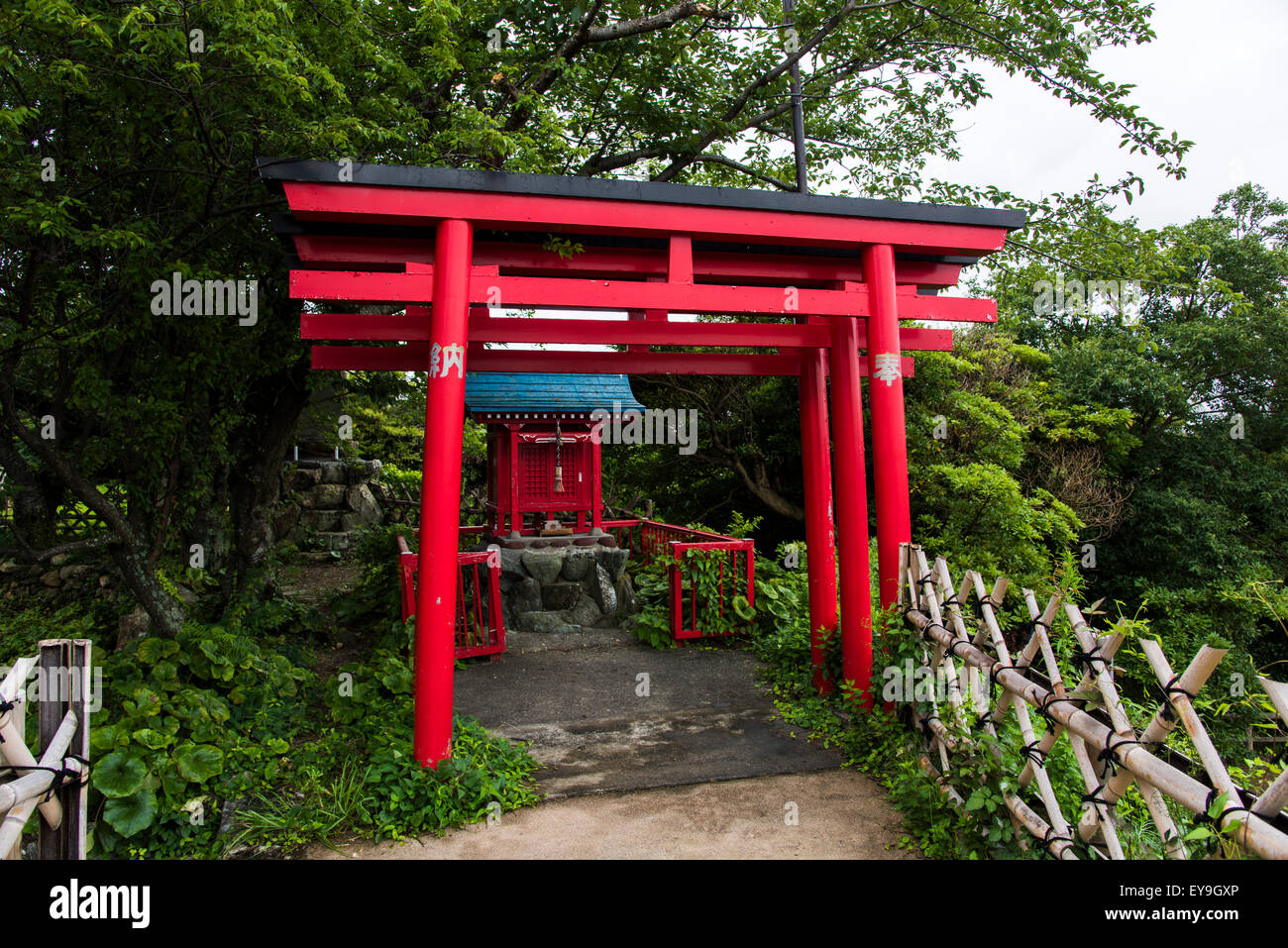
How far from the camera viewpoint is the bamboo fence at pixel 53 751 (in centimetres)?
236

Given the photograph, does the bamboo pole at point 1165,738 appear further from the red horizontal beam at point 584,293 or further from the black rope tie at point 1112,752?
the red horizontal beam at point 584,293

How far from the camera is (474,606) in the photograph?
808 centimetres

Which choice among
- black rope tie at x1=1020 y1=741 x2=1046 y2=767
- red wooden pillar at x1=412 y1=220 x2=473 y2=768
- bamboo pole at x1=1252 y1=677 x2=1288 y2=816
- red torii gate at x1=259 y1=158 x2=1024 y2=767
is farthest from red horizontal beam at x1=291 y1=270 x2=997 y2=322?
bamboo pole at x1=1252 y1=677 x2=1288 y2=816

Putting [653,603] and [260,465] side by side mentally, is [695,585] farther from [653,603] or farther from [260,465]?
[260,465]

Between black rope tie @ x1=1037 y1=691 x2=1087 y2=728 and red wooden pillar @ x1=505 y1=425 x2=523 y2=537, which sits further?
red wooden pillar @ x1=505 y1=425 x2=523 y2=537

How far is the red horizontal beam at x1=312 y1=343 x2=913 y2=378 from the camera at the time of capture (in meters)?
6.33

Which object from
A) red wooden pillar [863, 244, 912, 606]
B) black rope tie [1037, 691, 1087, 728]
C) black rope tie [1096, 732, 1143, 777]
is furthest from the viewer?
red wooden pillar [863, 244, 912, 606]

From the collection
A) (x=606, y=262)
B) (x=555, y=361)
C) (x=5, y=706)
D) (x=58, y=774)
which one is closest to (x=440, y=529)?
(x=58, y=774)

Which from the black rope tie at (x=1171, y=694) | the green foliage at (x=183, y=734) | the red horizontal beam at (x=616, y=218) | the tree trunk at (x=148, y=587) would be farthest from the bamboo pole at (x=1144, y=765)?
the tree trunk at (x=148, y=587)

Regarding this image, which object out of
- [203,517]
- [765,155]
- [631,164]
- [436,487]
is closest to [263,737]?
[436,487]

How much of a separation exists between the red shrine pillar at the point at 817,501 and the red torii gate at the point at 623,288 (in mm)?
19

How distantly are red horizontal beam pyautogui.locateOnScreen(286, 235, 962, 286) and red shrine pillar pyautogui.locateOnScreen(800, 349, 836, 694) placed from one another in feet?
3.90

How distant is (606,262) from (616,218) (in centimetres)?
73

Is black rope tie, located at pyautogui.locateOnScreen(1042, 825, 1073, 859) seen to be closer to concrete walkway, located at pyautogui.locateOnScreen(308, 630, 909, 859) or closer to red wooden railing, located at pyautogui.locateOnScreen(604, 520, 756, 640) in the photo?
concrete walkway, located at pyautogui.locateOnScreen(308, 630, 909, 859)
